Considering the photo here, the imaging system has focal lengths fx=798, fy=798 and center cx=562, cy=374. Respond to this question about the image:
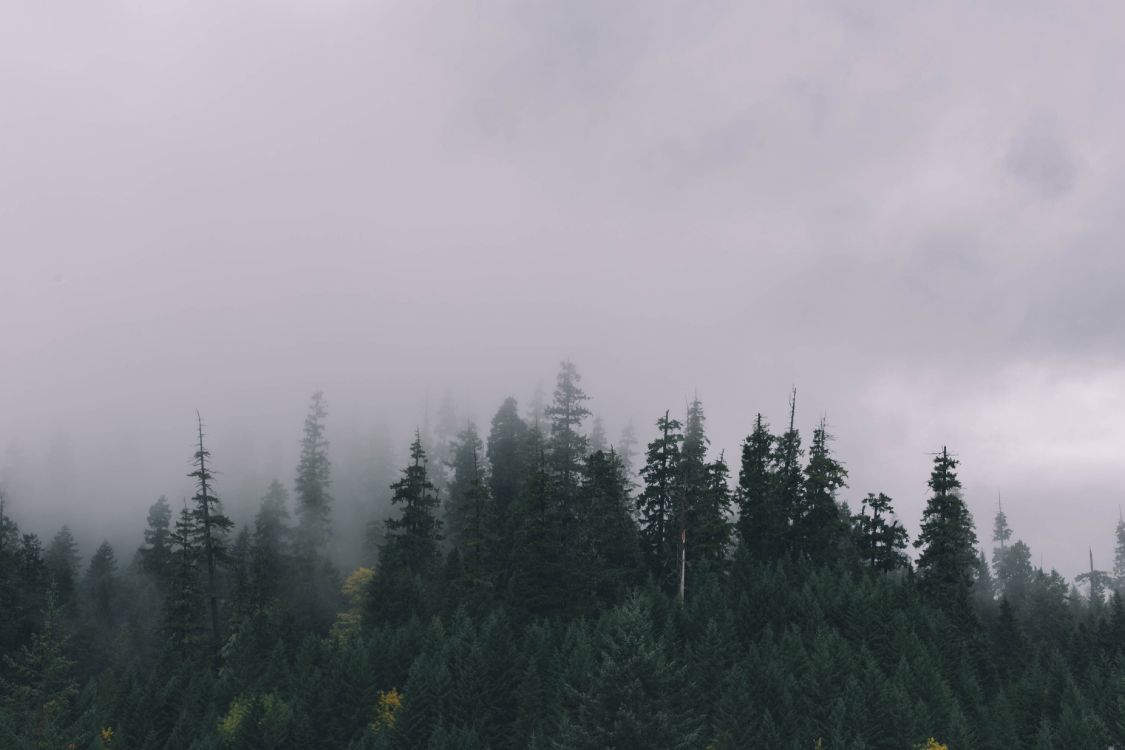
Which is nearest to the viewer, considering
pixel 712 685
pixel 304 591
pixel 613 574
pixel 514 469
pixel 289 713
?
pixel 712 685

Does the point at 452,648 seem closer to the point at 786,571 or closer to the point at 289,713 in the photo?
the point at 289,713

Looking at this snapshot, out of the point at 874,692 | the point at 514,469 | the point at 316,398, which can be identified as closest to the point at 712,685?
the point at 874,692

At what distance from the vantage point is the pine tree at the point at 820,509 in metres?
69.5

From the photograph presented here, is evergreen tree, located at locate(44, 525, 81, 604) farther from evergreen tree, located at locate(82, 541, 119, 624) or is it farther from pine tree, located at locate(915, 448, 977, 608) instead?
pine tree, located at locate(915, 448, 977, 608)

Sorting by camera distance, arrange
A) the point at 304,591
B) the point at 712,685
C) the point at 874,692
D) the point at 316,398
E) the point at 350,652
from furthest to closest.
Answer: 1. the point at 316,398
2. the point at 304,591
3. the point at 350,652
4. the point at 712,685
5. the point at 874,692

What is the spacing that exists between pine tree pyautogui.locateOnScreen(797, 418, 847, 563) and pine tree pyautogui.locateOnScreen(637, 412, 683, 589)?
449 inches

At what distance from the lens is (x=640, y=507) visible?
2827 inches

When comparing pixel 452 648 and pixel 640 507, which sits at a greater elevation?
pixel 640 507

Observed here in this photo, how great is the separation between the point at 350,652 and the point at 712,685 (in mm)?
25762

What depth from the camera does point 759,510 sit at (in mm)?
72062

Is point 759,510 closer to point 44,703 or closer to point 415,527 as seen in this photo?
point 415,527

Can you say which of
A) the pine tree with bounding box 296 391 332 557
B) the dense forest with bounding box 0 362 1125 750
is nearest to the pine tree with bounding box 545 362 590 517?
the dense forest with bounding box 0 362 1125 750

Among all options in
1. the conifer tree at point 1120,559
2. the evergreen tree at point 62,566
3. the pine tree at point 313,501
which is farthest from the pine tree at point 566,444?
the conifer tree at point 1120,559

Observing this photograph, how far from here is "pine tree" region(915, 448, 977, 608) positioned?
61156 mm
